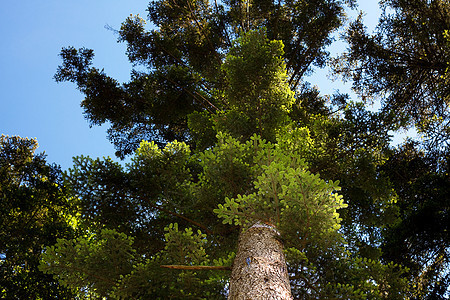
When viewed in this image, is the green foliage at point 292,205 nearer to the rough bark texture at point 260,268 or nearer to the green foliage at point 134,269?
the rough bark texture at point 260,268

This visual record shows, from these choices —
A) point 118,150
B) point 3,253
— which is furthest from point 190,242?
point 118,150

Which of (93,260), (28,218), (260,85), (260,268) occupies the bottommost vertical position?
(260,268)

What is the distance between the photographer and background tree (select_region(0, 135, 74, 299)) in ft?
28.8

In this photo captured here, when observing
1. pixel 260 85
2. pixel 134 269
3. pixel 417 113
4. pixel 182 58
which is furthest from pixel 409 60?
pixel 134 269

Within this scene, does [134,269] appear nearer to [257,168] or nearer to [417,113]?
[257,168]

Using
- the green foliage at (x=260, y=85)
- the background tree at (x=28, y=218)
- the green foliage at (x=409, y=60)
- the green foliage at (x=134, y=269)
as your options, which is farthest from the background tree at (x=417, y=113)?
the background tree at (x=28, y=218)

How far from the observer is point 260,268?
427 cm

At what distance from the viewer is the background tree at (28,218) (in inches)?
346

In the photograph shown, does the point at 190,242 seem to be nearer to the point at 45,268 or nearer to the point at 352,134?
the point at 45,268

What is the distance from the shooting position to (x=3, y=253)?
9422mm

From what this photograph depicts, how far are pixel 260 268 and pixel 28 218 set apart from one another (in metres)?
9.33

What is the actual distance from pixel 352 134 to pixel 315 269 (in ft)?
10.4

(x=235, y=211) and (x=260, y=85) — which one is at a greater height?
(x=260, y=85)

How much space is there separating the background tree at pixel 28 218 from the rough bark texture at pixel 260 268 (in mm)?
7031
